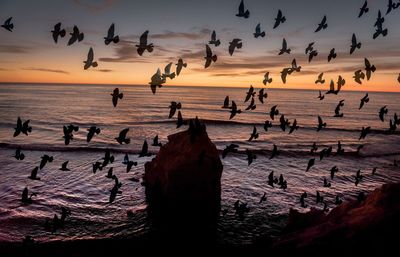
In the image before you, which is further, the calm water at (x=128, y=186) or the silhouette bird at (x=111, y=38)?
the calm water at (x=128, y=186)

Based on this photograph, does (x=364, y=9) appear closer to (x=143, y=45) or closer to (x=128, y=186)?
(x=143, y=45)

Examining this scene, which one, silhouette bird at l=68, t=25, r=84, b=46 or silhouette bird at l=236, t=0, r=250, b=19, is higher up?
silhouette bird at l=236, t=0, r=250, b=19

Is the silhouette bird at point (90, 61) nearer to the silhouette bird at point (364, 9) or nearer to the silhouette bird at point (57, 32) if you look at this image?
the silhouette bird at point (57, 32)

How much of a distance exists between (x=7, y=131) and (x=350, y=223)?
1452 inches

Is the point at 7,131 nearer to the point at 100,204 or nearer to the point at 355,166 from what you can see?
the point at 100,204

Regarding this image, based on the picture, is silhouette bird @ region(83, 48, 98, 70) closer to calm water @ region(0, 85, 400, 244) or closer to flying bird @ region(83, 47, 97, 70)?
flying bird @ region(83, 47, 97, 70)

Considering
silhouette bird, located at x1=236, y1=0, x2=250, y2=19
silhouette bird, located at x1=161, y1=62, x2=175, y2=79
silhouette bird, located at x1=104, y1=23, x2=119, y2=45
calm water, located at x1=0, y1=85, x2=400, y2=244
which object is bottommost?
calm water, located at x1=0, y1=85, x2=400, y2=244

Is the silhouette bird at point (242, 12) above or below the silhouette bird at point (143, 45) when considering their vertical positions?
above

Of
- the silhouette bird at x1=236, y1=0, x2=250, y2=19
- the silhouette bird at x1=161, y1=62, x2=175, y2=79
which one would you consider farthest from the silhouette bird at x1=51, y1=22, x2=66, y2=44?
the silhouette bird at x1=236, y1=0, x2=250, y2=19

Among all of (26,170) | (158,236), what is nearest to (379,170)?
(158,236)

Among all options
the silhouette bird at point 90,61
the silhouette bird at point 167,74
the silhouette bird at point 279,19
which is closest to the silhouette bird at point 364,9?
the silhouette bird at point 279,19

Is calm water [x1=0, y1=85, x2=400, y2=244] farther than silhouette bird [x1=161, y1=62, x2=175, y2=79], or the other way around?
calm water [x1=0, y1=85, x2=400, y2=244]

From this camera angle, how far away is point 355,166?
2164 centimetres

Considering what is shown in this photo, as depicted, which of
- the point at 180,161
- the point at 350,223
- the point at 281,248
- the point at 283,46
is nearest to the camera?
the point at 350,223
